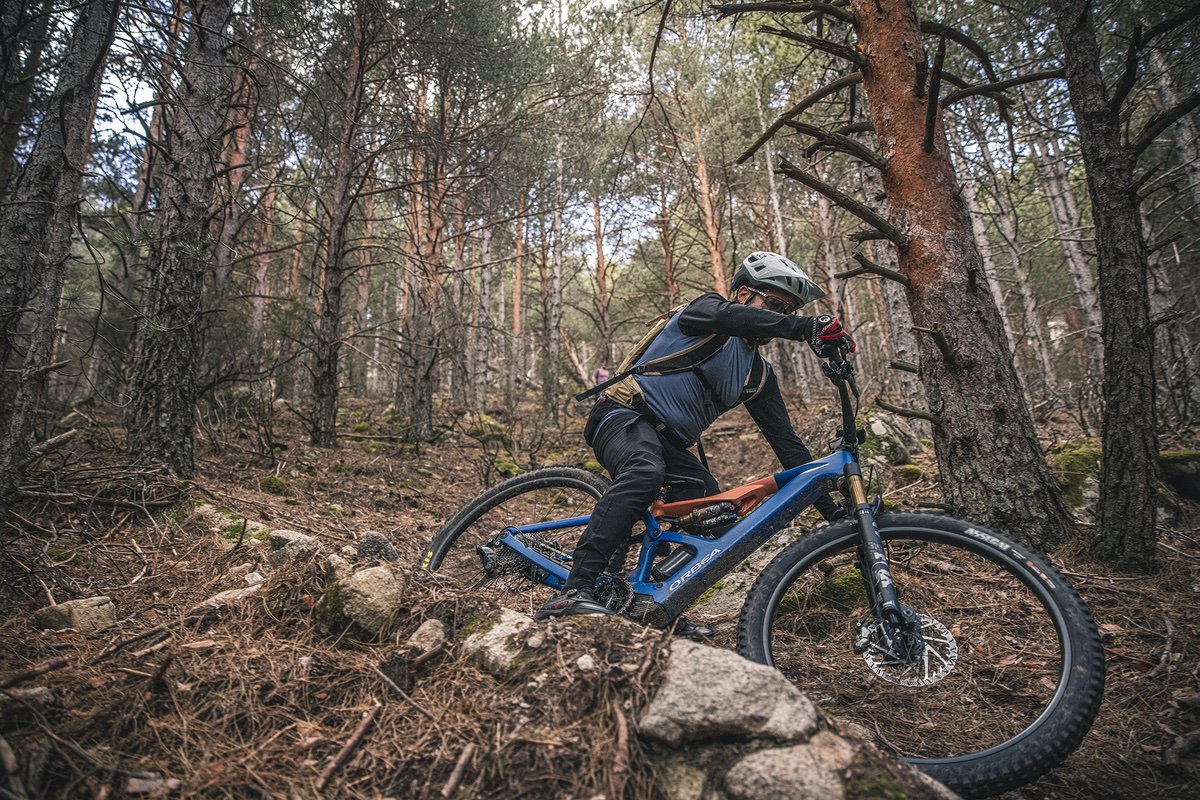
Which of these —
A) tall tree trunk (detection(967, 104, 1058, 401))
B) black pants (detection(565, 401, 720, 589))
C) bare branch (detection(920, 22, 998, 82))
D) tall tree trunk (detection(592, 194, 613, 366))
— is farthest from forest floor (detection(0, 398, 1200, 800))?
tall tree trunk (detection(592, 194, 613, 366))

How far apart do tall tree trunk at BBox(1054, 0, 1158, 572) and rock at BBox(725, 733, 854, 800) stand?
262cm

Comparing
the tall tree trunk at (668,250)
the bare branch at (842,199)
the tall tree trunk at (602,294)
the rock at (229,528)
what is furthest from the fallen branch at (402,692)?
the tall tree trunk at (668,250)

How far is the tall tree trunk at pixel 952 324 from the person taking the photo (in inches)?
124

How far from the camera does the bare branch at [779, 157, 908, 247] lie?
9.32 ft

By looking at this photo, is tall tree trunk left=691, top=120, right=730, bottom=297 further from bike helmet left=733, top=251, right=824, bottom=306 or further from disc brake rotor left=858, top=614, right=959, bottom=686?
disc brake rotor left=858, top=614, right=959, bottom=686

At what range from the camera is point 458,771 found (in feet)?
4.66

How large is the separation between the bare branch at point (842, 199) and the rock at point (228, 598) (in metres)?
2.95

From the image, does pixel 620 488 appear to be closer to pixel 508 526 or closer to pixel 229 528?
pixel 508 526

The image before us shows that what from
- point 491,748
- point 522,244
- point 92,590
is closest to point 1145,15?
point 491,748

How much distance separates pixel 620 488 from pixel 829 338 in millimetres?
1108

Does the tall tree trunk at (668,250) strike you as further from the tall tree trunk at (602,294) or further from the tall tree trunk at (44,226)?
the tall tree trunk at (44,226)

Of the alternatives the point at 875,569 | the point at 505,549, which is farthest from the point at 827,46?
the point at 505,549

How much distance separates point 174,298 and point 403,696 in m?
4.04

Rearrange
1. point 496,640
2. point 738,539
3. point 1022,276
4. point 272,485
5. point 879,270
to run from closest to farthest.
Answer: point 496,640, point 738,539, point 879,270, point 272,485, point 1022,276
